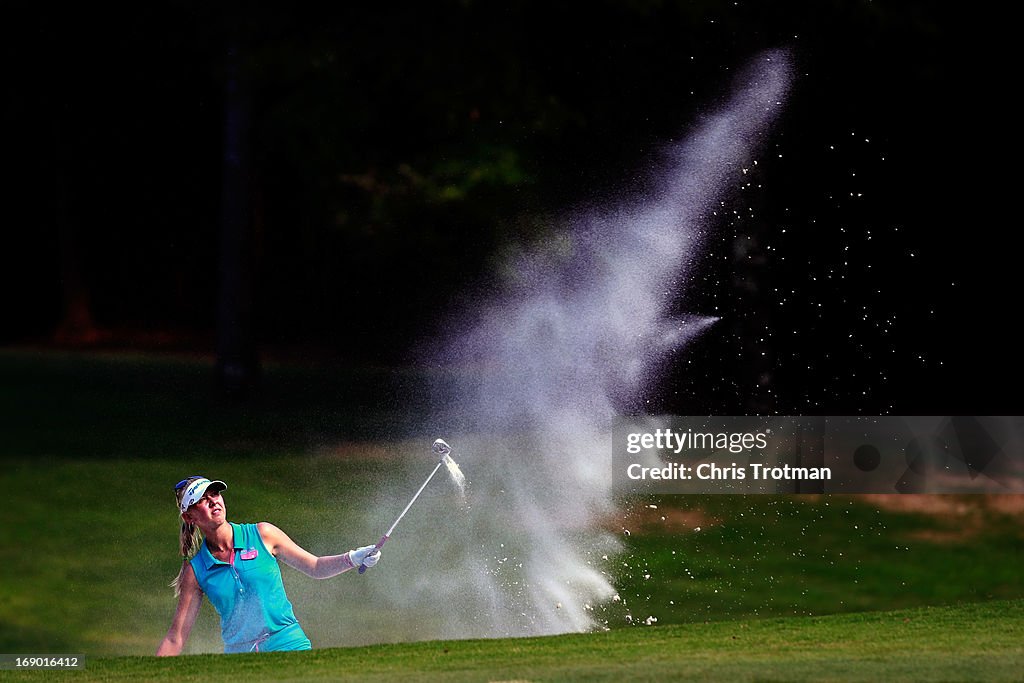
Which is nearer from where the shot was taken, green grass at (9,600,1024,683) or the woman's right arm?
green grass at (9,600,1024,683)

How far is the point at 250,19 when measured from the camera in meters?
11.6

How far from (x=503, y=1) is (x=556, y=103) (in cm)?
99

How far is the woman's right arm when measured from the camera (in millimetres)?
6457

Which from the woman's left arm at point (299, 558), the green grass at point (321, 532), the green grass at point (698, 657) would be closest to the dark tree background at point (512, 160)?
the green grass at point (321, 532)

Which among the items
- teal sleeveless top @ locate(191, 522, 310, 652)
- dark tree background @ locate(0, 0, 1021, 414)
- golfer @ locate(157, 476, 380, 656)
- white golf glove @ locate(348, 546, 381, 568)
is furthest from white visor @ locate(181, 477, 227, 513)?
dark tree background @ locate(0, 0, 1021, 414)

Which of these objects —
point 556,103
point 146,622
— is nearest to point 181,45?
point 556,103

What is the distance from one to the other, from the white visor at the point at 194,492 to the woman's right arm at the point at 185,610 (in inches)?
10.2

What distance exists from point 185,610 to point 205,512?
1.56ft

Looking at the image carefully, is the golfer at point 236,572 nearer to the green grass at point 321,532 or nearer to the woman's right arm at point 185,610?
the woman's right arm at point 185,610

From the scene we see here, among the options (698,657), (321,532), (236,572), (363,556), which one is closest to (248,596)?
(236,572)

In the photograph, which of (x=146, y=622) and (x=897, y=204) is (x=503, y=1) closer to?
(x=897, y=204)

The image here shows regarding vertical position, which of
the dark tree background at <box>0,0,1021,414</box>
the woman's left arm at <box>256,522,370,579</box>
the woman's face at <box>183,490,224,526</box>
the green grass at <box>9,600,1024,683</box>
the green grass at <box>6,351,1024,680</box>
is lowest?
the green grass at <box>9,600,1024,683</box>

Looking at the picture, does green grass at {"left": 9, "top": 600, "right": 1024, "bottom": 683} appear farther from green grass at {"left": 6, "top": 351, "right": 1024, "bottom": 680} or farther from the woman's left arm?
the woman's left arm

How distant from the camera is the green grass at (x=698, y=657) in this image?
5531mm
